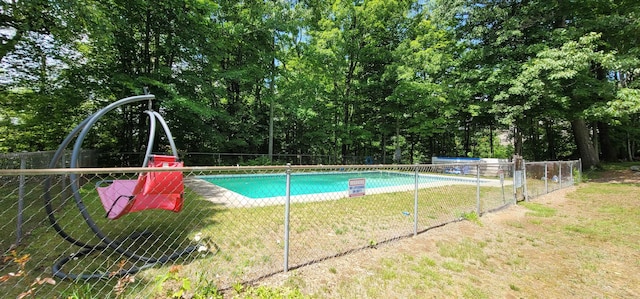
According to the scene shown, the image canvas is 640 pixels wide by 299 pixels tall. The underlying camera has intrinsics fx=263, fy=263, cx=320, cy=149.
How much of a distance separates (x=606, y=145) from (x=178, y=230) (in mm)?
24704

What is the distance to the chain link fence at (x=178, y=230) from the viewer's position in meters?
2.31

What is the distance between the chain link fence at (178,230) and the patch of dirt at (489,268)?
30 centimetres

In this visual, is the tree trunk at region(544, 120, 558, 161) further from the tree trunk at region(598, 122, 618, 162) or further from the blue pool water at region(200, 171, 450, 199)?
the blue pool water at region(200, 171, 450, 199)

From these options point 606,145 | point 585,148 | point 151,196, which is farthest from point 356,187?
point 606,145

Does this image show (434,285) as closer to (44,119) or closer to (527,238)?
(527,238)

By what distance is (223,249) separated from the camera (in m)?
3.25

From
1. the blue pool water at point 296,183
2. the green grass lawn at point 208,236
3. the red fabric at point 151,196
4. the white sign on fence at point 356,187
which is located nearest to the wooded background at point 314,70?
the blue pool water at point 296,183

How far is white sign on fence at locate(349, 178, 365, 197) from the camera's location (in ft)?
11.0

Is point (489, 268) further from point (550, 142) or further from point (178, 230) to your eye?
point (550, 142)

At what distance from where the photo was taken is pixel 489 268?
2980mm

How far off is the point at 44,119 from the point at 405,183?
1326 cm

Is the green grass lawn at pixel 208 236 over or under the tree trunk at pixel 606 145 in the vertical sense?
under

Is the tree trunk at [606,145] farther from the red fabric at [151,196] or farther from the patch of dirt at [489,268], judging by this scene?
the red fabric at [151,196]

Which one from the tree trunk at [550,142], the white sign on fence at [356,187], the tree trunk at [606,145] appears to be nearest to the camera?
the white sign on fence at [356,187]
